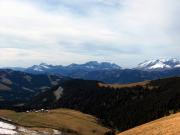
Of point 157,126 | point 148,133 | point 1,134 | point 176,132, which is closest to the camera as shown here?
point 176,132

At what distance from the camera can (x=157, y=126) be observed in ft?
227

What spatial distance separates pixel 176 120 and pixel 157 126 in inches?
141

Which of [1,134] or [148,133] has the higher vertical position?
[148,133]

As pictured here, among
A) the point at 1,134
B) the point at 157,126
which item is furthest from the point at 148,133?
the point at 1,134

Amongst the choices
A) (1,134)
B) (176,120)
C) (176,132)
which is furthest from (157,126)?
(1,134)

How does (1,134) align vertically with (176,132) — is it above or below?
below

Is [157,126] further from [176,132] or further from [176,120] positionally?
[176,132]

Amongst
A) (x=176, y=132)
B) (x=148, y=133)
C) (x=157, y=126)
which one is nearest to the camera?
(x=176, y=132)

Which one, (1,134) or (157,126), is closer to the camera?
(157,126)

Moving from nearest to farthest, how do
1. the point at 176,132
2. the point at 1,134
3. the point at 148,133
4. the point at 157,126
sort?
the point at 176,132 → the point at 148,133 → the point at 157,126 → the point at 1,134

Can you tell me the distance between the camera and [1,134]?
653ft

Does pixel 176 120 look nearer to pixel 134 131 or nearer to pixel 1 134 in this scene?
pixel 134 131

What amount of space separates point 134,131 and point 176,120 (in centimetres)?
740

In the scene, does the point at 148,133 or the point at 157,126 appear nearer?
the point at 148,133
